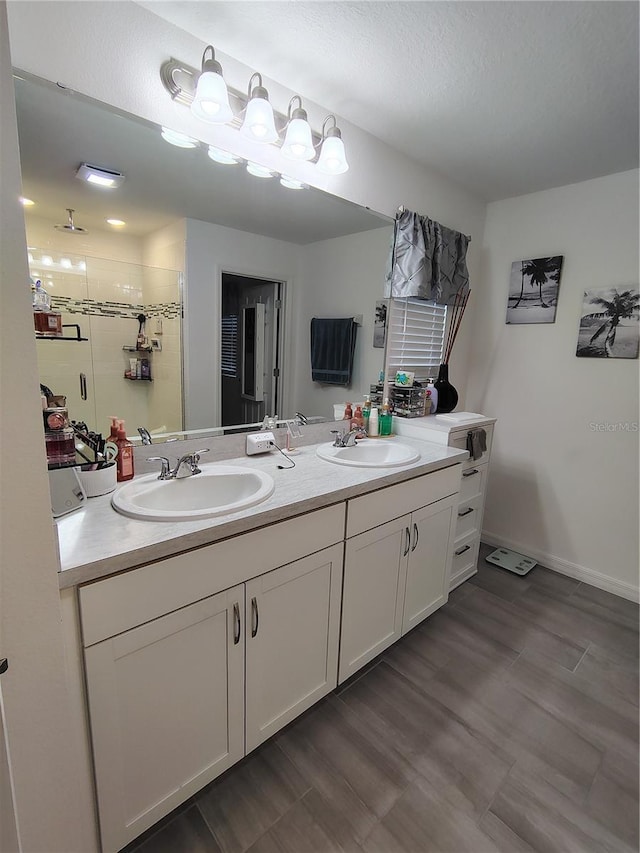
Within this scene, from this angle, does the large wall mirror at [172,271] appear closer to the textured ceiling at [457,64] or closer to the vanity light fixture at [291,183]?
the vanity light fixture at [291,183]

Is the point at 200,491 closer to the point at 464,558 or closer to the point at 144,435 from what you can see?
the point at 144,435

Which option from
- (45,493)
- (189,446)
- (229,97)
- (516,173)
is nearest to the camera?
(45,493)

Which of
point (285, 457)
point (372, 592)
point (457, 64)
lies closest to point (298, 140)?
point (457, 64)

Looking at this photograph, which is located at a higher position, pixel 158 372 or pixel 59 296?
pixel 59 296

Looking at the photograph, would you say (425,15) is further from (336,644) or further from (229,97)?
(336,644)

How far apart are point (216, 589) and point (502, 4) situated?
6.32ft

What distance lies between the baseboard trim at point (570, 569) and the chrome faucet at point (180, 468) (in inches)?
94.4

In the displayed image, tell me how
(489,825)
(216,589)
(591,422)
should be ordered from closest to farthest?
(216,589) → (489,825) → (591,422)

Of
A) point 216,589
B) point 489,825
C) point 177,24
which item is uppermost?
point 177,24

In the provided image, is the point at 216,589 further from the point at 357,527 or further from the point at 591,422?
the point at 591,422

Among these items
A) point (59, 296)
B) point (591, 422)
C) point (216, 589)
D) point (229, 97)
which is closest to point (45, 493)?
point (216, 589)

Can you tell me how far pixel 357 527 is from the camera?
143cm

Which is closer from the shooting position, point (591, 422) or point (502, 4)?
point (502, 4)

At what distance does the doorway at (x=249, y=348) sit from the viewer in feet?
5.27
